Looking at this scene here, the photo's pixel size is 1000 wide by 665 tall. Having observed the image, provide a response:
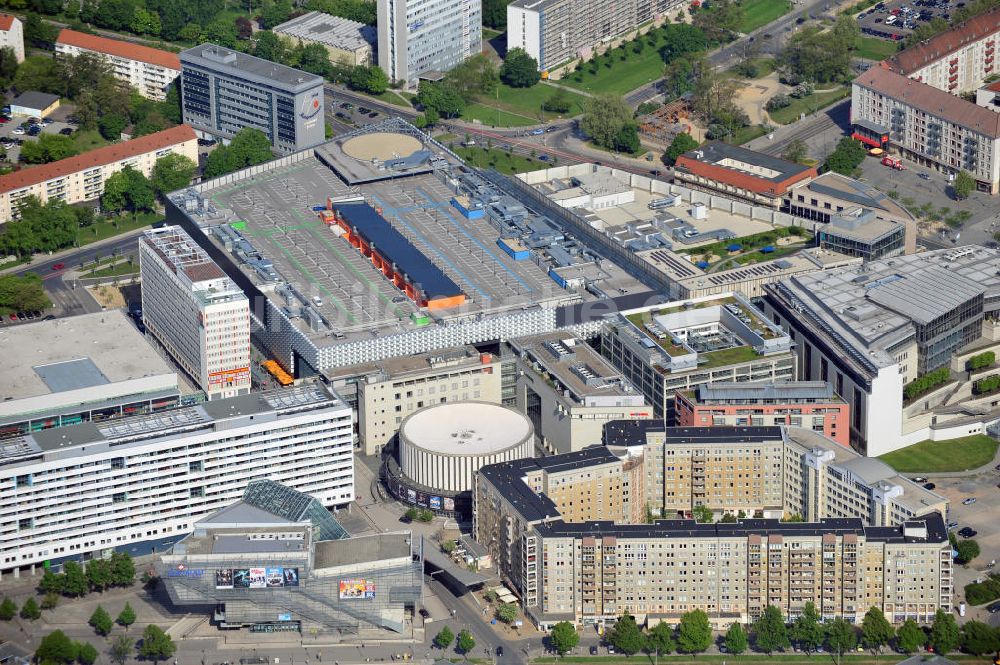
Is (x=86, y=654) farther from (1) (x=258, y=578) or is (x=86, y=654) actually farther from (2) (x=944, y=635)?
(2) (x=944, y=635)

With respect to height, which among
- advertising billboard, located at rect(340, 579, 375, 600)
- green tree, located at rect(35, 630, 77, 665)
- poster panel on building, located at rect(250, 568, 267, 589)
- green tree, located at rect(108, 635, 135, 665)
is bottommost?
green tree, located at rect(108, 635, 135, 665)

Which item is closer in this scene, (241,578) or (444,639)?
(241,578)

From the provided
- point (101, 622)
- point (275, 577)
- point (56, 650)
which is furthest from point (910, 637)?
point (56, 650)

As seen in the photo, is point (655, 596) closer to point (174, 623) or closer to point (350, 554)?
point (350, 554)

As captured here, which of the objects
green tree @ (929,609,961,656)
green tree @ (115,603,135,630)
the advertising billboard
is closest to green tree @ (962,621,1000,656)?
green tree @ (929,609,961,656)

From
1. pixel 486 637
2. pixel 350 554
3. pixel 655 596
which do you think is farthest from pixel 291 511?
pixel 655 596

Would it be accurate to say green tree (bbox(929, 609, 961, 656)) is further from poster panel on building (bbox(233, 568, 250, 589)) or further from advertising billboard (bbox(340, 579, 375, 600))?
poster panel on building (bbox(233, 568, 250, 589))
